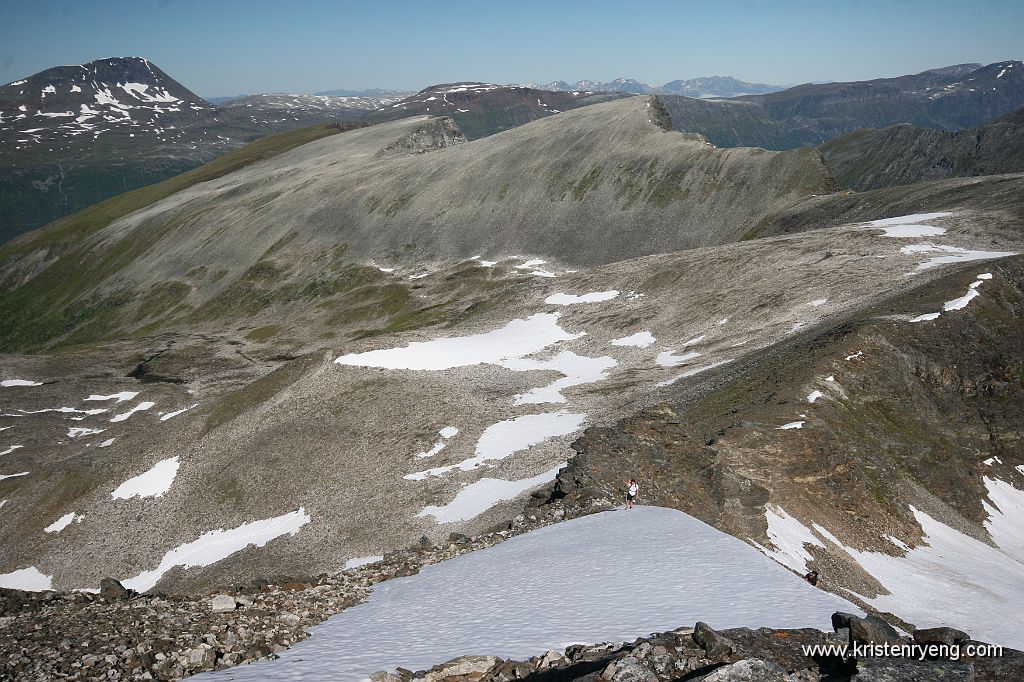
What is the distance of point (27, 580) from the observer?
4759 cm

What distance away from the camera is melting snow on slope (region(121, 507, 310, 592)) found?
44.0m

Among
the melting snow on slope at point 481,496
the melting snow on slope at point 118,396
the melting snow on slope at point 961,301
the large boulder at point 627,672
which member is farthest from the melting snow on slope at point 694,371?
the melting snow on slope at point 118,396

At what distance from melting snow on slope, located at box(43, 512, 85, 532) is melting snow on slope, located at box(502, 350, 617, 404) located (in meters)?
35.6

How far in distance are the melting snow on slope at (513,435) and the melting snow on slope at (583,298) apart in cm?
3186

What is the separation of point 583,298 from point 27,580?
197ft

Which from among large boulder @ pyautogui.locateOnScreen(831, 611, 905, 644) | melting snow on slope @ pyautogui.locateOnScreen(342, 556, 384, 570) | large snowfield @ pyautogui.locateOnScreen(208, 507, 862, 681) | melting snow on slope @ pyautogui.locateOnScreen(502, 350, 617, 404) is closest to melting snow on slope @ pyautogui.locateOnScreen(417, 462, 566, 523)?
melting snow on slope @ pyautogui.locateOnScreen(342, 556, 384, 570)

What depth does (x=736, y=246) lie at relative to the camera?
87188mm

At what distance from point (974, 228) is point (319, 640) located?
257 feet

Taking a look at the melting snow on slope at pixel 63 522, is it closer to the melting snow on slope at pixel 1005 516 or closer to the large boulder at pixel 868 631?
the large boulder at pixel 868 631

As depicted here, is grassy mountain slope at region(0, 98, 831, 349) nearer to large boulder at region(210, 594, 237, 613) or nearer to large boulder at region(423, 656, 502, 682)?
large boulder at region(210, 594, 237, 613)

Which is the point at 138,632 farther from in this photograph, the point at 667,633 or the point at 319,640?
the point at 667,633

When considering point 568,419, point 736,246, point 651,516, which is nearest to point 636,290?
point 736,246

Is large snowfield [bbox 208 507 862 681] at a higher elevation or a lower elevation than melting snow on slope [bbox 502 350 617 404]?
higher

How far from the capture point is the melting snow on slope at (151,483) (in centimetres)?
5247
